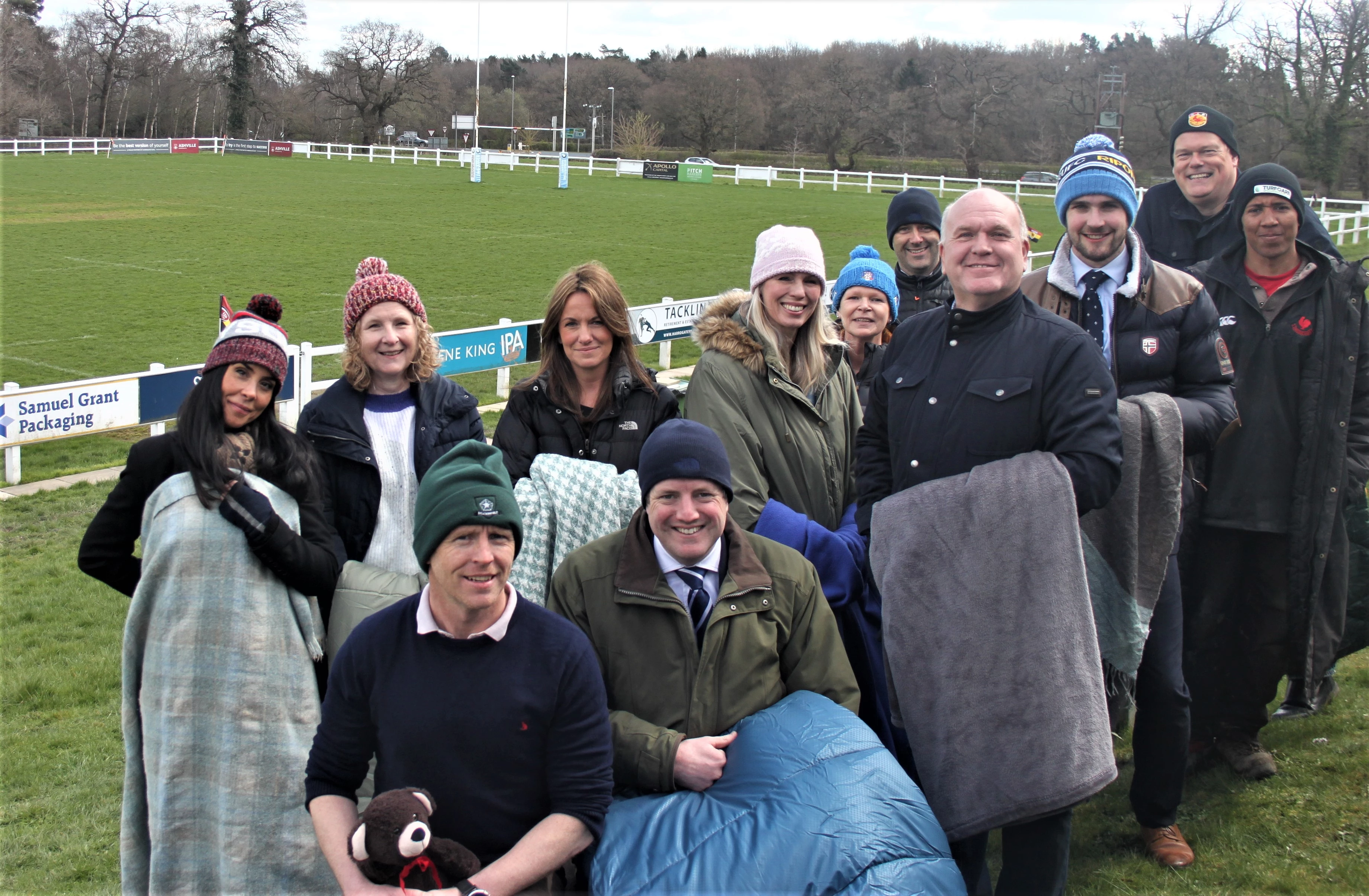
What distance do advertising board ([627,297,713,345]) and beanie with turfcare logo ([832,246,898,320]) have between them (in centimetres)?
776

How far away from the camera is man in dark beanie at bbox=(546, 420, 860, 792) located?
2713mm

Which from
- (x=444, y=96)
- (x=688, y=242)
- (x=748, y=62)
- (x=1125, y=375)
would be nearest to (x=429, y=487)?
(x=1125, y=375)

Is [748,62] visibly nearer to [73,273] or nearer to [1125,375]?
[73,273]

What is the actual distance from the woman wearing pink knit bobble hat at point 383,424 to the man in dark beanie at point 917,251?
2.68 metres

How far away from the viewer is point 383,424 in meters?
3.51

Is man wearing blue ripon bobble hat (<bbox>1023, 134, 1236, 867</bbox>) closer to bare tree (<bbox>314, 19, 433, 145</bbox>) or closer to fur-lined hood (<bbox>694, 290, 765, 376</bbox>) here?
fur-lined hood (<bbox>694, 290, 765, 376</bbox>)

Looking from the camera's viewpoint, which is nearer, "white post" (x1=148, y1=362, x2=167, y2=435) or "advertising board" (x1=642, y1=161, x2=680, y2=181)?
"white post" (x1=148, y1=362, x2=167, y2=435)

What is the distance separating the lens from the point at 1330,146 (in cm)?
3953

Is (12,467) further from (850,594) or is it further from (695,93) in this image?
(695,93)

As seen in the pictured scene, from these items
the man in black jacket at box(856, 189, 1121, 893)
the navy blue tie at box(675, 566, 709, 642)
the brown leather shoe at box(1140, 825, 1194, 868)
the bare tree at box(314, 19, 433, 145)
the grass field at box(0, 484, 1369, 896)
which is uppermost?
the bare tree at box(314, 19, 433, 145)

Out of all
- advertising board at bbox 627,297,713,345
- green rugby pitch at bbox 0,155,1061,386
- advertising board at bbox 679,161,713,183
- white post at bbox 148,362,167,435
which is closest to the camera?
white post at bbox 148,362,167,435

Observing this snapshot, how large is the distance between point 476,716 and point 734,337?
1608 millimetres

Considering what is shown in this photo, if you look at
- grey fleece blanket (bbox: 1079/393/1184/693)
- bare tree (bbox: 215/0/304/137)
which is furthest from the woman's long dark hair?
bare tree (bbox: 215/0/304/137)

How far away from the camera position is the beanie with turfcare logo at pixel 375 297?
11.8 ft
